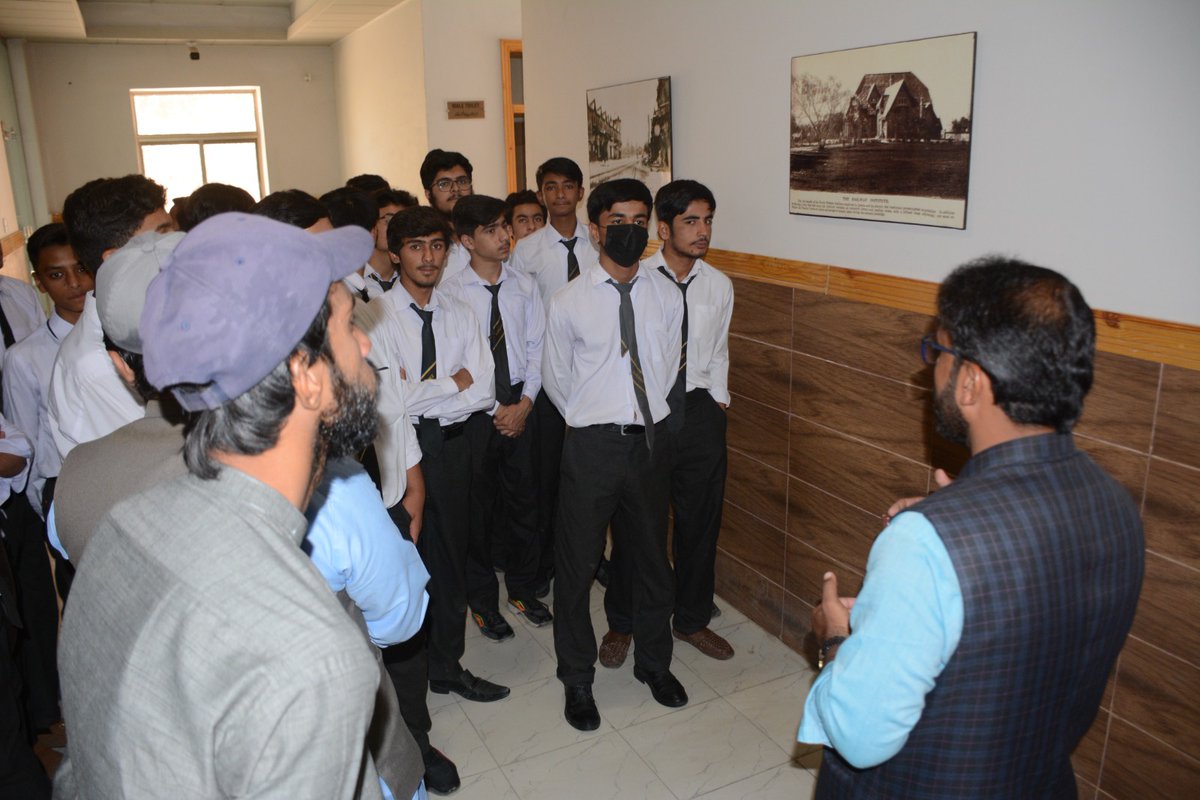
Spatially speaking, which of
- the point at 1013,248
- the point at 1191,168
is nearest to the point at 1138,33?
the point at 1191,168

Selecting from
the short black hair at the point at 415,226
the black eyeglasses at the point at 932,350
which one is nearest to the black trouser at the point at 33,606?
the short black hair at the point at 415,226

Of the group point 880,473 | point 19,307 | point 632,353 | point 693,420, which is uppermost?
point 19,307

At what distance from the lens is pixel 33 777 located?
221 cm

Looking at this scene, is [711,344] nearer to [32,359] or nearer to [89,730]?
[32,359]

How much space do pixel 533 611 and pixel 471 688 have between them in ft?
2.18

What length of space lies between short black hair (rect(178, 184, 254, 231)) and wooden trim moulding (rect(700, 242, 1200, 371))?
1922 millimetres

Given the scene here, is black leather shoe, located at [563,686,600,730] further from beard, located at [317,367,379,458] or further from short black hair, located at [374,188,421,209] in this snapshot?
short black hair, located at [374,188,421,209]

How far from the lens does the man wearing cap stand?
0.88m

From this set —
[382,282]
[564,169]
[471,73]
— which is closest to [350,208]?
[382,282]

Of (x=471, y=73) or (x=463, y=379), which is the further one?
(x=471, y=73)

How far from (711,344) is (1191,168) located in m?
1.73

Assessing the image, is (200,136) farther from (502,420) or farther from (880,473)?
(880,473)

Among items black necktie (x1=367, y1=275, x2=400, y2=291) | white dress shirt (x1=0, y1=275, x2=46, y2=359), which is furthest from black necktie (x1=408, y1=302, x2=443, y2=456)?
white dress shirt (x1=0, y1=275, x2=46, y2=359)

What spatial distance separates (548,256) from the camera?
4.37 m
